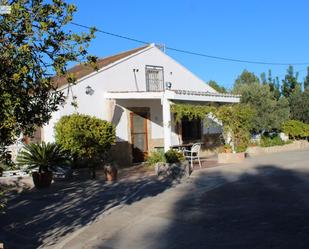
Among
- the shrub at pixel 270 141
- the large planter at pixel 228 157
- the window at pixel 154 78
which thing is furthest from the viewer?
the shrub at pixel 270 141

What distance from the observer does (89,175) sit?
16.3 m

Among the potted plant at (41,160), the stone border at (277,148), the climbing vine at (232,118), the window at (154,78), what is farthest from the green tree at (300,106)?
the potted plant at (41,160)

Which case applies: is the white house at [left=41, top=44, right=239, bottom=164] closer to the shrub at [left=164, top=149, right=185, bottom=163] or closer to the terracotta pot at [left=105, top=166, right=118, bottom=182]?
the shrub at [left=164, top=149, right=185, bottom=163]

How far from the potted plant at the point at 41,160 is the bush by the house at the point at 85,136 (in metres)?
0.84

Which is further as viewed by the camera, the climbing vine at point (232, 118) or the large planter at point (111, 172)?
the climbing vine at point (232, 118)

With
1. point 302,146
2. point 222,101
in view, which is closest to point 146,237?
point 222,101

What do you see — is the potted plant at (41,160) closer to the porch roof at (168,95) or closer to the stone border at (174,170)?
the stone border at (174,170)

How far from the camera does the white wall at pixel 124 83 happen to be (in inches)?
729

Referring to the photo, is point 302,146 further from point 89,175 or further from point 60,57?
point 60,57

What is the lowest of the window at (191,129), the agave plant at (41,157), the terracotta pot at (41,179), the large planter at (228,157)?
the terracotta pot at (41,179)

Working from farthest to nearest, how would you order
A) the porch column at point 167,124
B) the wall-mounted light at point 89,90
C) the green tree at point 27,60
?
1. the wall-mounted light at point 89,90
2. the porch column at point 167,124
3. the green tree at point 27,60

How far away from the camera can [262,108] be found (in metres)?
26.7

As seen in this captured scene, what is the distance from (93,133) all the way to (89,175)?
1.49 metres

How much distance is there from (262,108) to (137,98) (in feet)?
32.7
